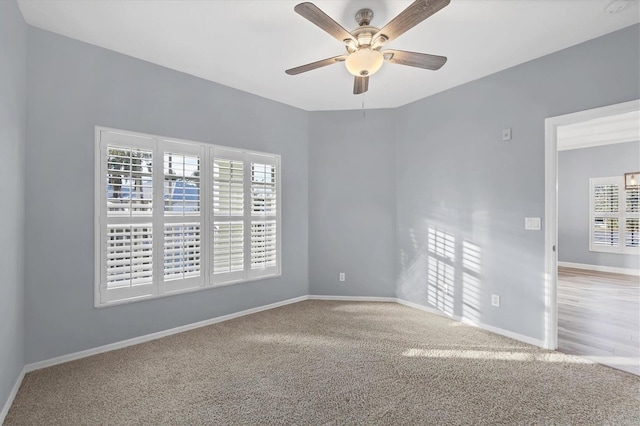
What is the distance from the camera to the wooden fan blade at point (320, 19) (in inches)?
73.4

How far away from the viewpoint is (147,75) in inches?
121

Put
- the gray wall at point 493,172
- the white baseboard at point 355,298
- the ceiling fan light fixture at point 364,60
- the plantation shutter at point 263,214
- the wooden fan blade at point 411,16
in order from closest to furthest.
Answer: the wooden fan blade at point 411,16, the ceiling fan light fixture at point 364,60, the gray wall at point 493,172, the plantation shutter at point 263,214, the white baseboard at point 355,298

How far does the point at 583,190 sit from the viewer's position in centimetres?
697

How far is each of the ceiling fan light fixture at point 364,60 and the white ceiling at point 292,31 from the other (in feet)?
1.16

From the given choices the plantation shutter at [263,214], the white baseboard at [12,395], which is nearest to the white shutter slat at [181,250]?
the plantation shutter at [263,214]

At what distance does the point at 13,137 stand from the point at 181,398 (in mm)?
2154

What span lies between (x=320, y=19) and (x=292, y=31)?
706 millimetres

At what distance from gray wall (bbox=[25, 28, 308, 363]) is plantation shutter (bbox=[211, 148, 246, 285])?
0.94 feet

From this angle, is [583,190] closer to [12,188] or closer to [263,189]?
[263,189]

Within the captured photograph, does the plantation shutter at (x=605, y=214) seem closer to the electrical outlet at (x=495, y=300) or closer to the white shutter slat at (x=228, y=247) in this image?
the electrical outlet at (x=495, y=300)

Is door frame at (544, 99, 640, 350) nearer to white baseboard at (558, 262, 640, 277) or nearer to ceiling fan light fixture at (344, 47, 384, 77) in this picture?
ceiling fan light fixture at (344, 47, 384, 77)

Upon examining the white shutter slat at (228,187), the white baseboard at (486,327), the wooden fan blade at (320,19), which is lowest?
the white baseboard at (486,327)

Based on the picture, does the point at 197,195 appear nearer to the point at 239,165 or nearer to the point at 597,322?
the point at 239,165

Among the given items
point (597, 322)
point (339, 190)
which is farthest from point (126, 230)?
point (597, 322)
